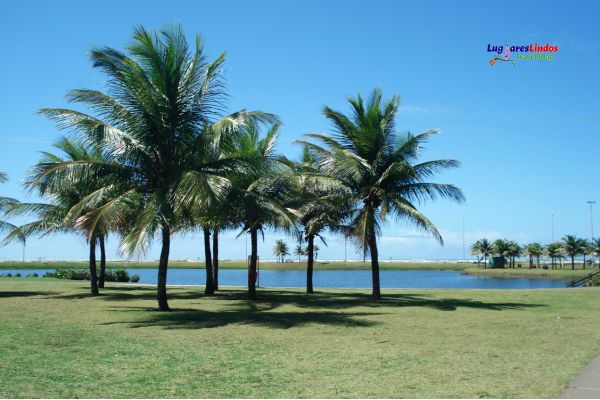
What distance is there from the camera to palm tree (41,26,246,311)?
50.7ft

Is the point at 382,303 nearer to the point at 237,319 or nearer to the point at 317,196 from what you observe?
the point at 317,196

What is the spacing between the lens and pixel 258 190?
2228 centimetres

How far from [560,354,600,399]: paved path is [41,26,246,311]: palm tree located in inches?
383

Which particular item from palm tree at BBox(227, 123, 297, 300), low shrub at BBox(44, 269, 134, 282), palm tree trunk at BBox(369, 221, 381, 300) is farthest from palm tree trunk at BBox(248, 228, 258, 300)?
low shrub at BBox(44, 269, 134, 282)

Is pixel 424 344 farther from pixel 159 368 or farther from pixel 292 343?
pixel 159 368

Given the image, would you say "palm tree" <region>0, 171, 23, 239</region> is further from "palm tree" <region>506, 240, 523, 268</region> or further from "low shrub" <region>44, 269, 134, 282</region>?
"palm tree" <region>506, 240, 523, 268</region>

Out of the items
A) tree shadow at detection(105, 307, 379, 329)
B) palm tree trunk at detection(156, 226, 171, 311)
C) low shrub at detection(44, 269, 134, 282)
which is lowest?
low shrub at detection(44, 269, 134, 282)

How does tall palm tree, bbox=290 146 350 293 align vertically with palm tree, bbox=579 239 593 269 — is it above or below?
above

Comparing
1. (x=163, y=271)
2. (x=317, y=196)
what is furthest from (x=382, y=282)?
(x=163, y=271)

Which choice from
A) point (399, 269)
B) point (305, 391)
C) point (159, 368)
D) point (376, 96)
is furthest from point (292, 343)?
point (399, 269)

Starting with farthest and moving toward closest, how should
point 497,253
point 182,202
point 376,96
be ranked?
1. point 497,253
2. point 376,96
3. point 182,202

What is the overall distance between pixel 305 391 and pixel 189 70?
1228 centimetres

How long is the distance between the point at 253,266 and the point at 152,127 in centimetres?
856

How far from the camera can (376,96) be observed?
856 inches
